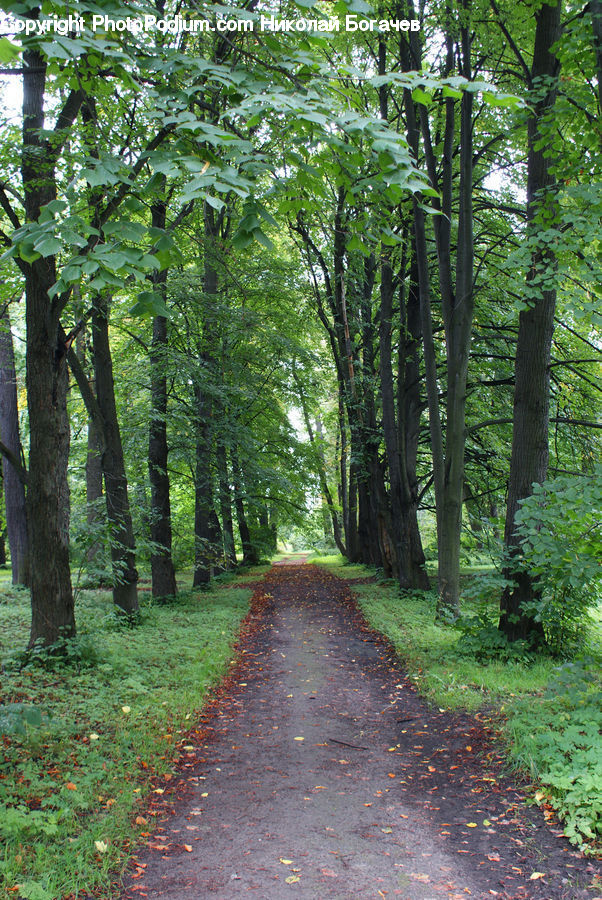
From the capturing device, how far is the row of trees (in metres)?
3.51

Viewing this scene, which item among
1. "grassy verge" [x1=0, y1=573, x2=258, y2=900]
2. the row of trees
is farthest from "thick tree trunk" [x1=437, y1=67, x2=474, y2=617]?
"grassy verge" [x1=0, y1=573, x2=258, y2=900]

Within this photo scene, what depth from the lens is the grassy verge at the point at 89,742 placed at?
3.22 m

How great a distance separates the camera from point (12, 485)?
44.3 ft

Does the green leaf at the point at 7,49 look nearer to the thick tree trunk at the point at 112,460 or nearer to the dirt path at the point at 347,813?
the dirt path at the point at 347,813

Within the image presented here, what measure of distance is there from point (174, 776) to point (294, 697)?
2.29 meters

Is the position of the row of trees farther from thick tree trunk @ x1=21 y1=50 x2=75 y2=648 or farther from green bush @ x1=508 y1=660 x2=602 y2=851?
green bush @ x1=508 y1=660 x2=602 y2=851

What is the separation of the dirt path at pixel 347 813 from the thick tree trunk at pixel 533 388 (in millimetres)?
1689

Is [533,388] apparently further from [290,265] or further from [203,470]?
[290,265]

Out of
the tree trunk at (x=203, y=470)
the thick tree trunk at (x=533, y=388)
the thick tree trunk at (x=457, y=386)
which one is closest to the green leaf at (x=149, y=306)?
the thick tree trunk at (x=533, y=388)

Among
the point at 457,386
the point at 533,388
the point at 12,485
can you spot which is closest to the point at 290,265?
the point at 457,386

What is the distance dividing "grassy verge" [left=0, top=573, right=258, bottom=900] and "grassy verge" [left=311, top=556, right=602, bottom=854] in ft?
8.48

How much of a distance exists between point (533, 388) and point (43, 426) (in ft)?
19.2

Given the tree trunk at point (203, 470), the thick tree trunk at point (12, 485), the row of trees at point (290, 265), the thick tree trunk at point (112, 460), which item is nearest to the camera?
the row of trees at point (290, 265)

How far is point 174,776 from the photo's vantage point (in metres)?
4.57
